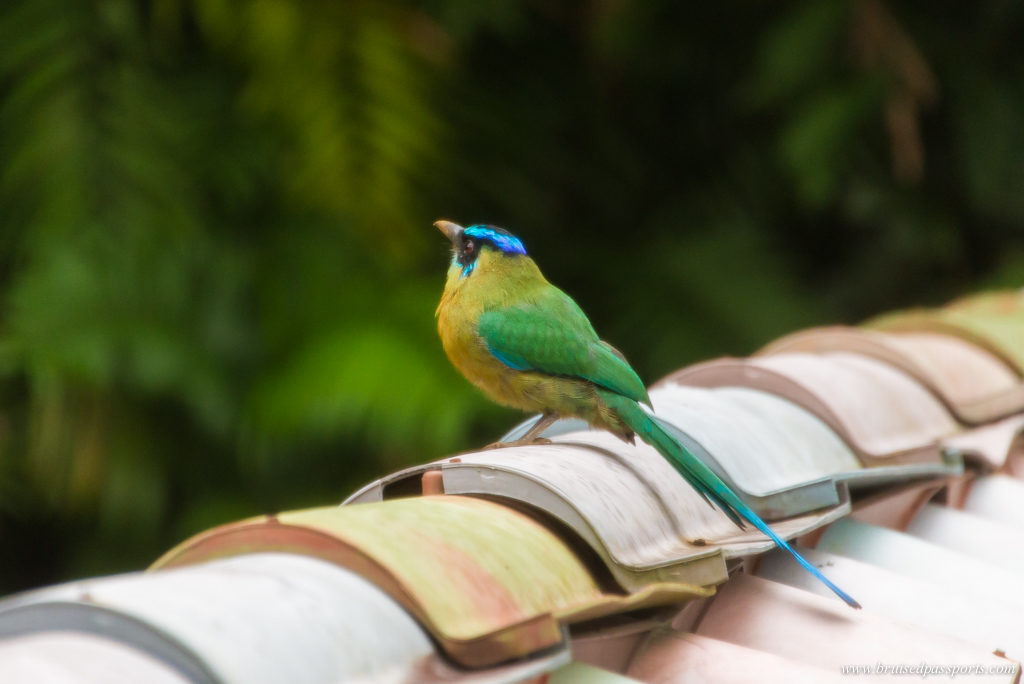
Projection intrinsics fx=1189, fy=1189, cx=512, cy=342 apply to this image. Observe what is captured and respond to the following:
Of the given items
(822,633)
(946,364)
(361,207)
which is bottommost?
(822,633)

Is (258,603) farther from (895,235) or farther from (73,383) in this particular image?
(895,235)

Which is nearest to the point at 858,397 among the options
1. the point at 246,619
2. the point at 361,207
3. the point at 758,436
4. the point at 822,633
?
the point at 758,436

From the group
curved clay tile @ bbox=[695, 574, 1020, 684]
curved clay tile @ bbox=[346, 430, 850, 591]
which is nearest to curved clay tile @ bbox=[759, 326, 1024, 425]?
curved clay tile @ bbox=[346, 430, 850, 591]

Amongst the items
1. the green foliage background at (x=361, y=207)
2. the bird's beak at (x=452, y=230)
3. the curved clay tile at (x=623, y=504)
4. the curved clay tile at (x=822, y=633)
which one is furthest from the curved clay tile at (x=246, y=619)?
the green foliage background at (x=361, y=207)

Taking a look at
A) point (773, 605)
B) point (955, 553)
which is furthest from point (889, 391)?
point (773, 605)

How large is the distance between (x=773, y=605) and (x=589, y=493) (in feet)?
1.02

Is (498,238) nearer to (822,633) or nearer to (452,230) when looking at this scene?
(452,230)

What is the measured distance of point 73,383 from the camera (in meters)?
4.30

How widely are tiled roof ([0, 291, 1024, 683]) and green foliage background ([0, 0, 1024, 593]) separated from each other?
2198mm

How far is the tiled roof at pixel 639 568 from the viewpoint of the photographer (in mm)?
913

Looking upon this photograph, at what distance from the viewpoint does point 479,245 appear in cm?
261

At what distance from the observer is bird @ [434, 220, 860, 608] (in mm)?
2186

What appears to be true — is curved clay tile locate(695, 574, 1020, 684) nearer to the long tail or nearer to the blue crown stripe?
the long tail

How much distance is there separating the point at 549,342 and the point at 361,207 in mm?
2784
